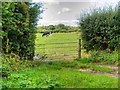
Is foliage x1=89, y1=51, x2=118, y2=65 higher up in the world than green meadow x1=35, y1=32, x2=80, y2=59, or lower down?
lower down

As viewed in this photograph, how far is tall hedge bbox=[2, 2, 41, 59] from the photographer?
32.4ft

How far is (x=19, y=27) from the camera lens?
10.8 meters

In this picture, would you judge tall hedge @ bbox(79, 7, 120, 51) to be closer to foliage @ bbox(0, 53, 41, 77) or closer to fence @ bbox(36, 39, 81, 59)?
fence @ bbox(36, 39, 81, 59)

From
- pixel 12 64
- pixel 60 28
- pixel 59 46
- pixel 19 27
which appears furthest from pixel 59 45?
pixel 12 64

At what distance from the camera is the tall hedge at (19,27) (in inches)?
388

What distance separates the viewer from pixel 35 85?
21.3 feet

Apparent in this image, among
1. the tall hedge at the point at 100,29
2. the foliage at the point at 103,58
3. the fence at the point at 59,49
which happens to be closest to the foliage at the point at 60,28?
the fence at the point at 59,49

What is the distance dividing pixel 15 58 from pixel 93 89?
393cm

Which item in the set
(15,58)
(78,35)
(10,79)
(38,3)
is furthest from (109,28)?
(10,79)

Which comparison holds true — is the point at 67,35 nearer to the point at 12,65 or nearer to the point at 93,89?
the point at 12,65

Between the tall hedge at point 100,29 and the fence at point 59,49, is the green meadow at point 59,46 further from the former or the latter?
the tall hedge at point 100,29

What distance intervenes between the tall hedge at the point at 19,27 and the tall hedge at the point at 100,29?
4.08 meters

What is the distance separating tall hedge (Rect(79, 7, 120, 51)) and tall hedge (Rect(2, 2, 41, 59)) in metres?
4.08

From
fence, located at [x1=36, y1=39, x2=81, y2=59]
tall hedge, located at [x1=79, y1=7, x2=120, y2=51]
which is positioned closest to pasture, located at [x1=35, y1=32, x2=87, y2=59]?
fence, located at [x1=36, y1=39, x2=81, y2=59]
